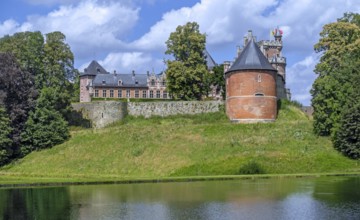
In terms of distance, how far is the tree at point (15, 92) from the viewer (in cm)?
5212

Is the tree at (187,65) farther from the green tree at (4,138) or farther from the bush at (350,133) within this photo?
the bush at (350,133)

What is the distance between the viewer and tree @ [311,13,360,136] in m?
46.3

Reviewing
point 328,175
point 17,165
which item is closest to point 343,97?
point 328,175

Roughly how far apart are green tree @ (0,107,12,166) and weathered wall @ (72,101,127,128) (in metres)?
11.7

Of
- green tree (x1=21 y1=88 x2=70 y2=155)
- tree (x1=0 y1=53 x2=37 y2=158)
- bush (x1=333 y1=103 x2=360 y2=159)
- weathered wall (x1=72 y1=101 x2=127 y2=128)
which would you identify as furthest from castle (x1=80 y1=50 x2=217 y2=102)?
bush (x1=333 y1=103 x2=360 y2=159)

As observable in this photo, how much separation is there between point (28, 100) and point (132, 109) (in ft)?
38.1

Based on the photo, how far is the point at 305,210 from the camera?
74.6 feet

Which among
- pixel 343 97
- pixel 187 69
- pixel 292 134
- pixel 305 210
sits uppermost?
pixel 187 69

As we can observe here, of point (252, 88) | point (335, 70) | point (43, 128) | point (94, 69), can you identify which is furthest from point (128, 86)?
point (335, 70)

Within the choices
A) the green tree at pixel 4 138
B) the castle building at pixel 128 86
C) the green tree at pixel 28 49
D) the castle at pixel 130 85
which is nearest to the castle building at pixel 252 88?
the green tree at pixel 28 49

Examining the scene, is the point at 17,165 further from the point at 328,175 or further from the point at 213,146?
the point at 328,175

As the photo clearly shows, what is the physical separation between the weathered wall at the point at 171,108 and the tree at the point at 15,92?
11.2 m

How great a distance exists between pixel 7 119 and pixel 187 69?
789 inches

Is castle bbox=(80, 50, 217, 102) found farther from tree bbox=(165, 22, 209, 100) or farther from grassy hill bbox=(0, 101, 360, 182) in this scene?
grassy hill bbox=(0, 101, 360, 182)
